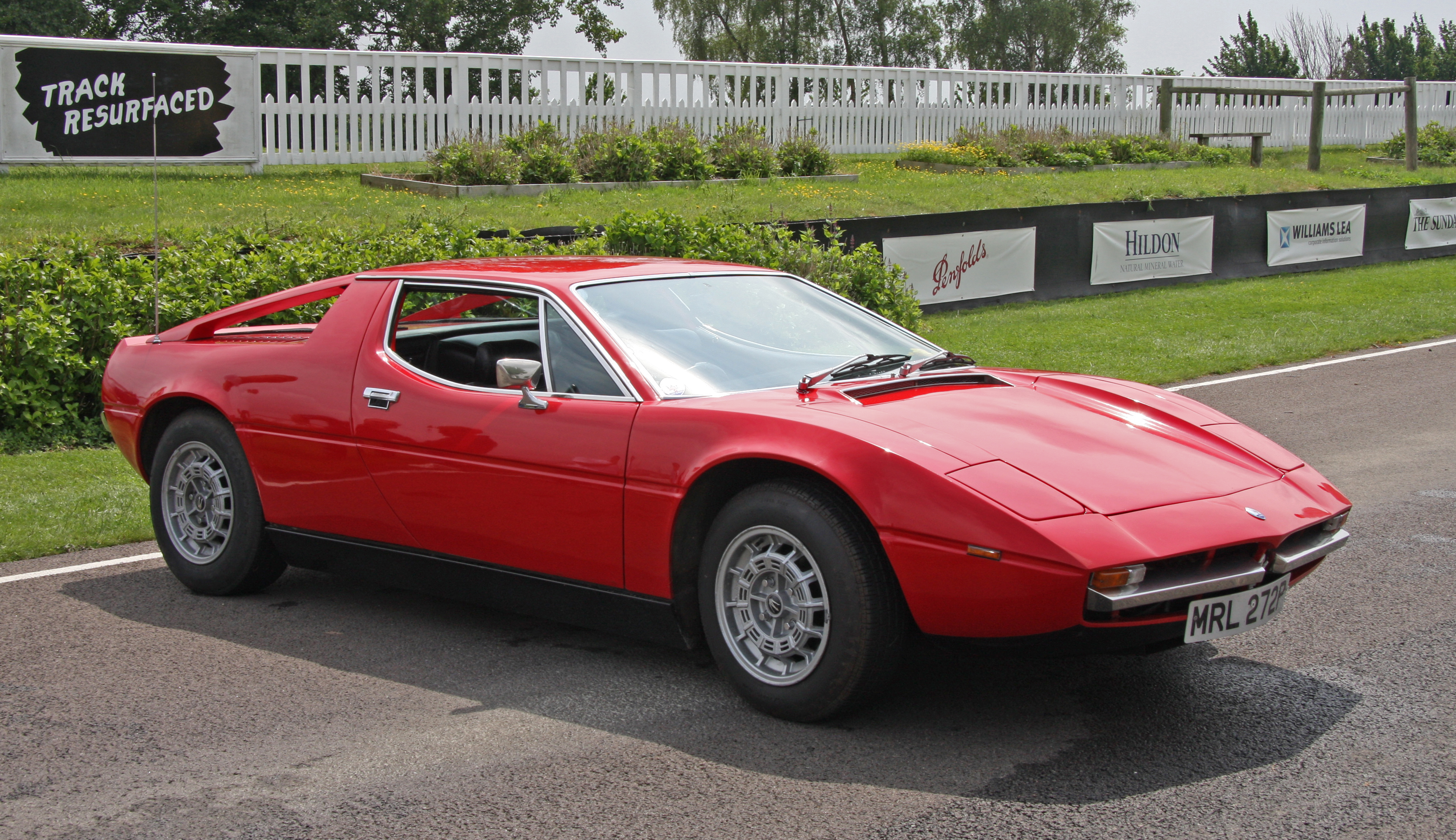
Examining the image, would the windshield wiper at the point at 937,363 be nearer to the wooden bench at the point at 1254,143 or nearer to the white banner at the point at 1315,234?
the white banner at the point at 1315,234

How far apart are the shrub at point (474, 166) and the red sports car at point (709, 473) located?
1229cm

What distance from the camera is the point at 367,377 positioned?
495cm

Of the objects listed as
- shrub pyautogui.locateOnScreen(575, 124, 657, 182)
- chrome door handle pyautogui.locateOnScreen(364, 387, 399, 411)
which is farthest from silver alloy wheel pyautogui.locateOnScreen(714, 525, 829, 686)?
shrub pyautogui.locateOnScreen(575, 124, 657, 182)

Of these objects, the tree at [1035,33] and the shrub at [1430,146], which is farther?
the tree at [1035,33]

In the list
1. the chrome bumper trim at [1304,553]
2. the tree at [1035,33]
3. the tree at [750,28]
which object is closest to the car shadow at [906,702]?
the chrome bumper trim at [1304,553]

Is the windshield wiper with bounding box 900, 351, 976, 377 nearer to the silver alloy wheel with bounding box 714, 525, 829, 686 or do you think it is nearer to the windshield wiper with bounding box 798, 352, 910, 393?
the windshield wiper with bounding box 798, 352, 910, 393

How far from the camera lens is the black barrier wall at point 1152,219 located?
14664 millimetres

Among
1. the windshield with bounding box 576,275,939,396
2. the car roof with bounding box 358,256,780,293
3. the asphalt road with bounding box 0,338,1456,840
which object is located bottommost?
the asphalt road with bounding box 0,338,1456,840

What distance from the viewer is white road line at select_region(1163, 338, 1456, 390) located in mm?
11078

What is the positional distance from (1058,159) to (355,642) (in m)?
22.8

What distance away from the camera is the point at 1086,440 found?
409 cm

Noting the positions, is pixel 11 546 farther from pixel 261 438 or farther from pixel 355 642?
pixel 355 642

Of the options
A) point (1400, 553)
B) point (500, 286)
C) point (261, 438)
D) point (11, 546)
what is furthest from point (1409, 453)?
point (11, 546)

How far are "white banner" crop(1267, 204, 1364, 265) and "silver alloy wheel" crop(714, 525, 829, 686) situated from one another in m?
17.5
